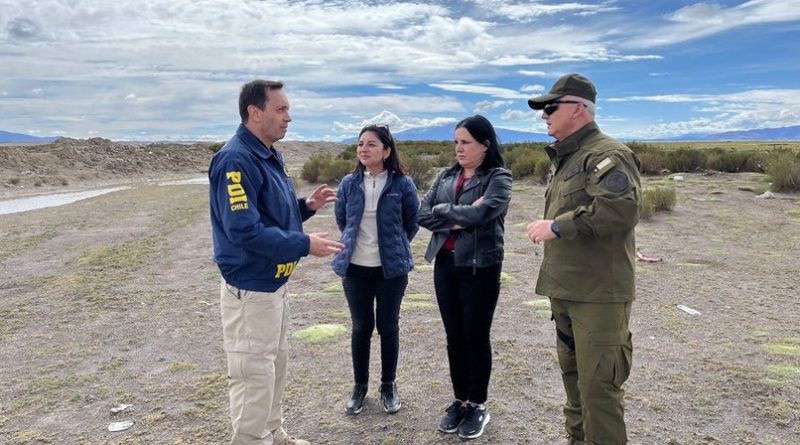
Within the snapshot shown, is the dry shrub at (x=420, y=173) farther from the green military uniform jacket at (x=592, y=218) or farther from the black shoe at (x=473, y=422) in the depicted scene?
the green military uniform jacket at (x=592, y=218)

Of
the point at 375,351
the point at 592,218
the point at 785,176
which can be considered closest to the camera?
the point at 592,218

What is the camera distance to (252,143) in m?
2.86

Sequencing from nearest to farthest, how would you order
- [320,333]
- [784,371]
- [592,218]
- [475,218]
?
[592,218] → [475,218] → [784,371] → [320,333]

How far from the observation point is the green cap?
278 centimetres

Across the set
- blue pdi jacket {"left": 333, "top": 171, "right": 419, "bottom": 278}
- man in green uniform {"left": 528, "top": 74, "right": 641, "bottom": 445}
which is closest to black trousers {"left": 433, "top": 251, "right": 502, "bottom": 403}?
blue pdi jacket {"left": 333, "top": 171, "right": 419, "bottom": 278}

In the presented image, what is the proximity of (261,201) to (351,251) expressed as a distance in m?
0.96

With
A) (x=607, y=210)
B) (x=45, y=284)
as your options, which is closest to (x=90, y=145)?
(x=45, y=284)

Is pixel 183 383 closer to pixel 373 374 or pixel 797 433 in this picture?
pixel 373 374

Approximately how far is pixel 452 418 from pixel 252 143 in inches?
79.6

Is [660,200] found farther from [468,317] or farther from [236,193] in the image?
[236,193]

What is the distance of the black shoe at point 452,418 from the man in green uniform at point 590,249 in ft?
3.07

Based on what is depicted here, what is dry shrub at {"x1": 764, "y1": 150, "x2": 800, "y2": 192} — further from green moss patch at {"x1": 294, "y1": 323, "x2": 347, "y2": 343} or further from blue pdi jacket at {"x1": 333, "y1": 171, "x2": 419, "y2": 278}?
blue pdi jacket at {"x1": 333, "y1": 171, "x2": 419, "y2": 278}

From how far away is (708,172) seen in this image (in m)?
19.4

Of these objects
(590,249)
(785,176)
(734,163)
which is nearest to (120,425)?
(590,249)
